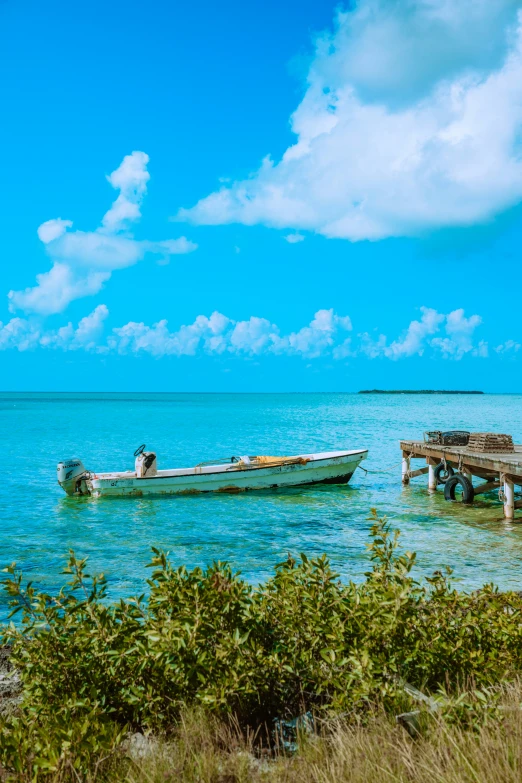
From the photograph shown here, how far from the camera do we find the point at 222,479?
2475 cm

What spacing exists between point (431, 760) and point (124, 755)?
6.27ft

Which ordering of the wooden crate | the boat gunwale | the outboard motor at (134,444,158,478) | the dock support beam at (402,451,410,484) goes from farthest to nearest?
the dock support beam at (402,451,410,484) → the outboard motor at (134,444,158,478) → the boat gunwale → the wooden crate

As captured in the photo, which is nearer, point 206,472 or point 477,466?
point 477,466

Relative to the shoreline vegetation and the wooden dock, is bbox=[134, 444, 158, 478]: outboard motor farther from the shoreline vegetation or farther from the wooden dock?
the shoreline vegetation

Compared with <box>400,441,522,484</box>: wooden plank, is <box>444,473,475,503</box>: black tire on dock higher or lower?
lower

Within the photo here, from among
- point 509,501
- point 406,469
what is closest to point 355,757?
point 509,501

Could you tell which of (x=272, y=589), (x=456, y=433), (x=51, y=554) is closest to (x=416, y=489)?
(x=456, y=433)

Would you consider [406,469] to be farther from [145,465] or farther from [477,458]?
[145,465]

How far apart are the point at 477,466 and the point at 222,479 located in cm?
977

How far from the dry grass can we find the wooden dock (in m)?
15.1

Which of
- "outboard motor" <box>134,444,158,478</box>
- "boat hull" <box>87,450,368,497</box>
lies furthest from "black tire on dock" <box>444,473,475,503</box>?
"outboard motor" <box>134,444,158,478</box>

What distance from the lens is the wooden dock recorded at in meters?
18.5

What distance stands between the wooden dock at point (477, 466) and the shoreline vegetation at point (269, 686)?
14041 millimetres

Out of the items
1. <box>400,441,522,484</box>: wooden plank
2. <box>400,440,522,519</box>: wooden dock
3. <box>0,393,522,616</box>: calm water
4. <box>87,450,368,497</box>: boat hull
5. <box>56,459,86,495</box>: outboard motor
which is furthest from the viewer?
<box>56,459,86,495</box>: outboard motor
